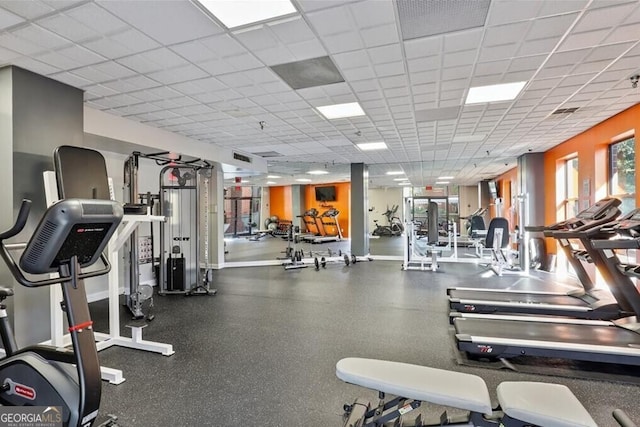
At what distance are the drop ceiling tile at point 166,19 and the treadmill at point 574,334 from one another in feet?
11.3

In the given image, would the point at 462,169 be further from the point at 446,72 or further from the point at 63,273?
the point at 63,273

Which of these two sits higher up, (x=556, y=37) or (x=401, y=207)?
(x=556, y=37)

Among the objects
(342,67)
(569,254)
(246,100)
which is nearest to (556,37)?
(342,67)

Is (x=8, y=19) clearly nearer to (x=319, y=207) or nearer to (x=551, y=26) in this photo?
(x=551, y=26)

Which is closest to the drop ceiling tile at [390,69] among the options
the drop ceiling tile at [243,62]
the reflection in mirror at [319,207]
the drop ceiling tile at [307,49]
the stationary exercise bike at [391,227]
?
the drop ceiling tile at [307,49]

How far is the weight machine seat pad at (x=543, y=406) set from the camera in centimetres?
139

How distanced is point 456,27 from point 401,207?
15621mm

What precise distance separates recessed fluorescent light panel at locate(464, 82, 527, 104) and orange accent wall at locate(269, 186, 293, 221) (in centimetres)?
1303

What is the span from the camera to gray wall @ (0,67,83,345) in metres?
3.20

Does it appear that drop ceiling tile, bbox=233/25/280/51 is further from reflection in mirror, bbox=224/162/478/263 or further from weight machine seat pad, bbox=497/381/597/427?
reflection in mirror, bbox=224/162/478/263

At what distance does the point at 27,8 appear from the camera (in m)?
2.42

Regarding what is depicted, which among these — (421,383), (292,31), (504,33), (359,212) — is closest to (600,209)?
(504,33)

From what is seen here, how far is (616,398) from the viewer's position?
93.7 inches

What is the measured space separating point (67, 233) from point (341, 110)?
4.02 m
